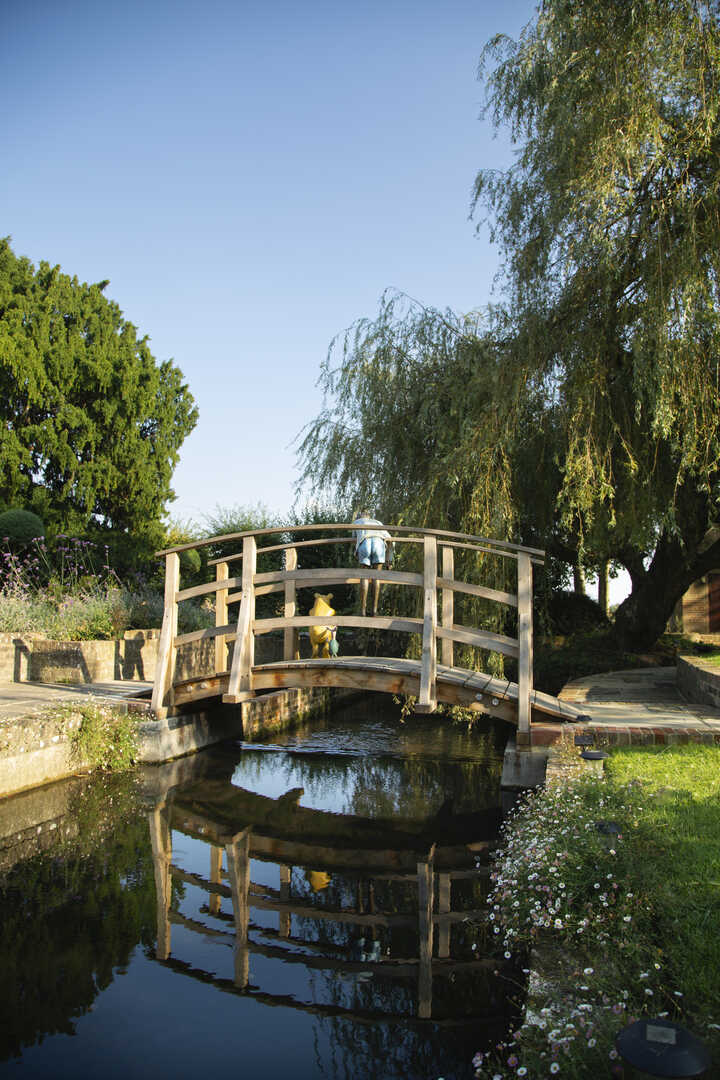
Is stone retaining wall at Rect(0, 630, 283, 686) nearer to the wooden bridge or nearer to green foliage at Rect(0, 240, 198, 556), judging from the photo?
the wooden bridge

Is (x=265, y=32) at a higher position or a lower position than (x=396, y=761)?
higher

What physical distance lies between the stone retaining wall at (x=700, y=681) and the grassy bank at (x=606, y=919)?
3.41 m

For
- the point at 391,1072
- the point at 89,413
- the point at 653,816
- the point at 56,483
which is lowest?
the point at 391,1072

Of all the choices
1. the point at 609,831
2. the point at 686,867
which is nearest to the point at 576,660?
the point at 609,831

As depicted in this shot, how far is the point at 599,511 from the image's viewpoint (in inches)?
360

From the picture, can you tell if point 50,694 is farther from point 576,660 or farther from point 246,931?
point 576,660

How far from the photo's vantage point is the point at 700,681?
28.3 ft

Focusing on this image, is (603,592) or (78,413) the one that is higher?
(78,413)

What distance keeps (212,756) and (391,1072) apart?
6.42 m

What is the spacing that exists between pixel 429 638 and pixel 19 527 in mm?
9013

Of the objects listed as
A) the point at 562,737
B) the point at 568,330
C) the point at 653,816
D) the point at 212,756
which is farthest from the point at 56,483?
the point at 653,816

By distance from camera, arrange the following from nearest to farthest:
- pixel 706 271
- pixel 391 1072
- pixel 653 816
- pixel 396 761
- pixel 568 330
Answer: pixel 391 1072 → pixel 653 816 → pixel 706 271 → pixel 568 330 → pixel 396 761

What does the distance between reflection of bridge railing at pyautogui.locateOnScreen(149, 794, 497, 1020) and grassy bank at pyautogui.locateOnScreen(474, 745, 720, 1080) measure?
418mm

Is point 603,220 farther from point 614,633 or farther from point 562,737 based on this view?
point 614,633
